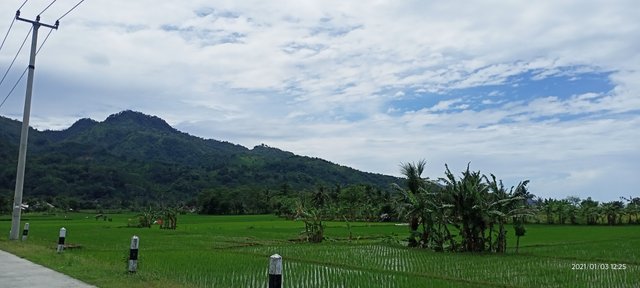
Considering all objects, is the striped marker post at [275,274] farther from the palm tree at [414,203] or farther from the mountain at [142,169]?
the mountain at [142,169]

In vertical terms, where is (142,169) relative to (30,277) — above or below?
above

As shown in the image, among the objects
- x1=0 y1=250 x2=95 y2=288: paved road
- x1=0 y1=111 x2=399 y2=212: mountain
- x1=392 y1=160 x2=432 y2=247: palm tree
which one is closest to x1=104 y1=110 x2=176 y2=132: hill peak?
x1=0 y1=111 x2=399 y2=212: mountain

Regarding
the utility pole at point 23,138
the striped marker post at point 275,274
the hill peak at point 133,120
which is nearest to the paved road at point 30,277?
the striped marker post at point 275,274

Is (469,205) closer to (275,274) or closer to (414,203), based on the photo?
(414,203)

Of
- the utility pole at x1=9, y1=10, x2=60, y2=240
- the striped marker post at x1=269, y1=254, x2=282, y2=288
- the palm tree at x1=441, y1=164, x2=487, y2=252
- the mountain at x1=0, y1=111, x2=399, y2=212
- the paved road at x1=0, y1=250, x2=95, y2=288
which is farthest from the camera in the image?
the mountain at x1=0, y1=111, x2=399, y2=212

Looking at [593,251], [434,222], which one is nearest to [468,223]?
[434,222]

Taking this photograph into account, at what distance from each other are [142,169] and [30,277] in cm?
12321

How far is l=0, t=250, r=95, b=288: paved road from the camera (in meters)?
8.77

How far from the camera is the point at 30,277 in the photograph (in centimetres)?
970

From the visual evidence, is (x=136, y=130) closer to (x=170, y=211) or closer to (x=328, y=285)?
(x=170, y=211)

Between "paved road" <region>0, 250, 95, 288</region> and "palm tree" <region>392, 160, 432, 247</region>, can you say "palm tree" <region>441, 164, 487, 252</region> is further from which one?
"paved road" <region>0, 250, 95, 288</region>

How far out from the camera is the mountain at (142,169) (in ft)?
338

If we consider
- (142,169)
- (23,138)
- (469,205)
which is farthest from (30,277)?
(142,169)

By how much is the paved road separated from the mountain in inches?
2987
